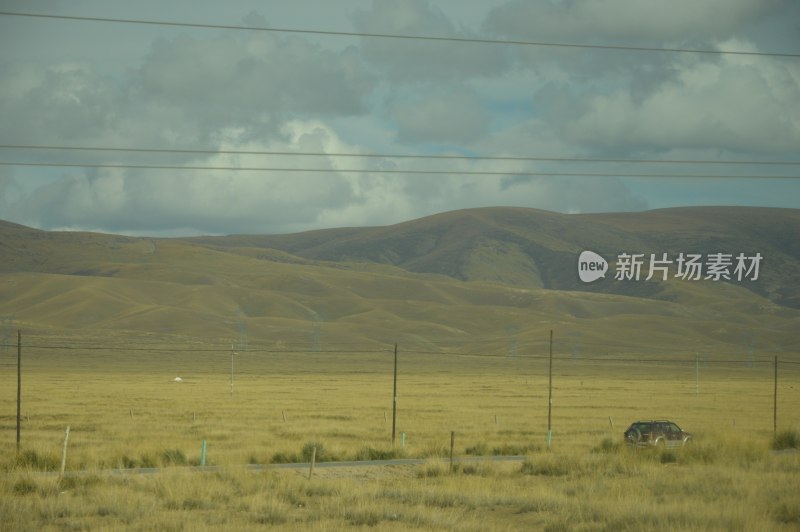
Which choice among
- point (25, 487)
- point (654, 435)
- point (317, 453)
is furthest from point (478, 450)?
point (25, 487)

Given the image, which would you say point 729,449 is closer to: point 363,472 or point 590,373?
point 363,472

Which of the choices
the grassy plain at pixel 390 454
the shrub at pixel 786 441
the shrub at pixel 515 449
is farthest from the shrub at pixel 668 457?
the shrub at pixel 786 441

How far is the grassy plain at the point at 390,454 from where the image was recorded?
902 inches

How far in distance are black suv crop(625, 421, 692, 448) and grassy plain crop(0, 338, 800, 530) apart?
97 centimetres

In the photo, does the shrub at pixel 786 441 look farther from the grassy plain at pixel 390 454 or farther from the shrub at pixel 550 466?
the shrub at pixel 550 466

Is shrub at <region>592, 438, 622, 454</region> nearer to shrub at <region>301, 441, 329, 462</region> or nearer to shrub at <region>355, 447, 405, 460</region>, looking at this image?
shrub at <region>355, 447, 405, 460</region>

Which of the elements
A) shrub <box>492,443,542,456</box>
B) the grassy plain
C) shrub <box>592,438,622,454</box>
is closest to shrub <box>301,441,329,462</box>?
the grassy plain

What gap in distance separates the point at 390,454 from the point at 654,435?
1095 cm

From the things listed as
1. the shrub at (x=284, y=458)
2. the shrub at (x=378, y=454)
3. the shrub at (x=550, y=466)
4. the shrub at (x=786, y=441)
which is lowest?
the shrub at (x=284, y=458)

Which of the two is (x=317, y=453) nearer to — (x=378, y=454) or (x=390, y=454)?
(x=378, y=454)

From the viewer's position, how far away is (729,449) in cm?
3812

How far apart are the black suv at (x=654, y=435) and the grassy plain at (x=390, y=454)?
973 millimetres

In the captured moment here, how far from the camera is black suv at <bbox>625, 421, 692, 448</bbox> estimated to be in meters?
40.9

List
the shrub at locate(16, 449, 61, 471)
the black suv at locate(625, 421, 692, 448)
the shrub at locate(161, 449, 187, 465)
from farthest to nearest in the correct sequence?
the black suv at locate(625, 421, 692, 448) → the shrub at locate(161, 449, 187, 465) → the shrub at locate(16, 449, 61, 471)
